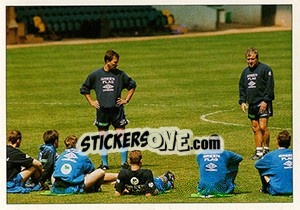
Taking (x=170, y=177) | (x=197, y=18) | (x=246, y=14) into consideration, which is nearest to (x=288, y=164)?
(x=170, y=177)

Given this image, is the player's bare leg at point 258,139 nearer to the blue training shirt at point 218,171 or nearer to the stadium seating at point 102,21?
the blue training shirt at point 218,171

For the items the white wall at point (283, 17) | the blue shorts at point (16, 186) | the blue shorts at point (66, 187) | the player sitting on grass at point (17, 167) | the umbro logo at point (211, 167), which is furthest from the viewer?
the white wall at point (283, 17)

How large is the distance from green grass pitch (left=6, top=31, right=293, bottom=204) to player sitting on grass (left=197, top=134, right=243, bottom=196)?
0.44 feet

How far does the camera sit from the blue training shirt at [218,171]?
1383cm

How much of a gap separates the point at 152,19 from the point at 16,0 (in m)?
13.8

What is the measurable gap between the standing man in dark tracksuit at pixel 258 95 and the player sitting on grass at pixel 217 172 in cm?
170

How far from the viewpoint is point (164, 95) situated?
72.0 feet

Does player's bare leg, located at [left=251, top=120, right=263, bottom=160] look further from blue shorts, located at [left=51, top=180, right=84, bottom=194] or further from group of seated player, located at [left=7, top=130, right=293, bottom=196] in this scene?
blue shorts, located at [left=51, top=180, right=84, bottom=194]

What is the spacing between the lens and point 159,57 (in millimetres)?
27562

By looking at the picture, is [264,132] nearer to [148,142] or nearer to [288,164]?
[148,142]

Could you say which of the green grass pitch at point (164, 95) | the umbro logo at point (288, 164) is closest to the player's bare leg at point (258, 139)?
the green grass pitch at point (164, 95)

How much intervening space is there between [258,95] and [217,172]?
84.8 inches

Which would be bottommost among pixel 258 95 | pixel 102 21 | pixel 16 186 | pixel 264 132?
pixel 16 186
